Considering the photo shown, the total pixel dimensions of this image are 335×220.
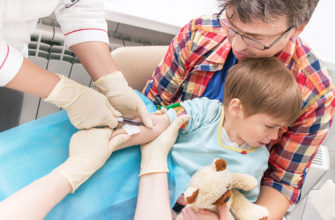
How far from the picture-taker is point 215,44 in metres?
1.47

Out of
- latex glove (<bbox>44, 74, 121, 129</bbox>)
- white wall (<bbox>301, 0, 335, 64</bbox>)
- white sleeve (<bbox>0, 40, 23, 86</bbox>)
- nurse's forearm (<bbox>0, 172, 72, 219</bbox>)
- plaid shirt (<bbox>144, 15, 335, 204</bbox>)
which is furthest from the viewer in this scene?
white wall (<bbox>301, 0, 335, 64</bbox>)

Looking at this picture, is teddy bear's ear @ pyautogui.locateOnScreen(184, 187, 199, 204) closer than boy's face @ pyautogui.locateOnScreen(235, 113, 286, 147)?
Yes

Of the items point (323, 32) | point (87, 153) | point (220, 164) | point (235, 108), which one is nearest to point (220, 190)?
point (220, 164)

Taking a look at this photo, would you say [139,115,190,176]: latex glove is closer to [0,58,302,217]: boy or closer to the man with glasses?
[0,58,302,217]: boy

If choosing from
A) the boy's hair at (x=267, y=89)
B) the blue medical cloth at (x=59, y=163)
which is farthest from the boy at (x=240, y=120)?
the blue medical cloth at (x=59, y=163)

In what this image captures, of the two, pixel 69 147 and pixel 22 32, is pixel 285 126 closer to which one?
pixel 69 147

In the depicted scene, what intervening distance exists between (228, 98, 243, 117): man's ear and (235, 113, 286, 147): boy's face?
0.02 m

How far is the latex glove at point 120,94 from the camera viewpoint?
1366 millimetres

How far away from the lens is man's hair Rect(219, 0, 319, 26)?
106 cm

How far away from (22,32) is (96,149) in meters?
0.56

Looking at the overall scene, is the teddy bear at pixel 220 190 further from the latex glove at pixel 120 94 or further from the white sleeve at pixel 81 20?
the white sleeve at pixel 81 20

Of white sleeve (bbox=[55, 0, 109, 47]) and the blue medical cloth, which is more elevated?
white sleeve (bbox=[55, 0, 109, 47])

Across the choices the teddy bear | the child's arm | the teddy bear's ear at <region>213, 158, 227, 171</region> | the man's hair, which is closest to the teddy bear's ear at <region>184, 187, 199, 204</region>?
the teddy bear

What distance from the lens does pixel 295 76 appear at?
1.38 metres
